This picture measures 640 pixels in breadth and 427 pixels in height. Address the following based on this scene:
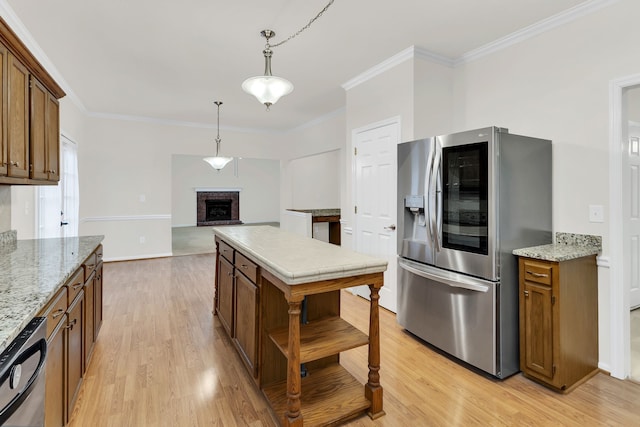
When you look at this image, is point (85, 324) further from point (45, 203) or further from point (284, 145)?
point (284, 145)

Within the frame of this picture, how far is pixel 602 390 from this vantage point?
214 centimetres

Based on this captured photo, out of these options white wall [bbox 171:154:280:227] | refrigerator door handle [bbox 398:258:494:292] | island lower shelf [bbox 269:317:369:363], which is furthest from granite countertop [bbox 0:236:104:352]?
white wall [bbox 171:154:280:227]

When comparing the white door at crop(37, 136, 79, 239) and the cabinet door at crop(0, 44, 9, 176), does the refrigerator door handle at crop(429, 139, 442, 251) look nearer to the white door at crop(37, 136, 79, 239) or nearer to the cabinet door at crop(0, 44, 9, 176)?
the cabinet door at crop(0, 44, 9, 176)

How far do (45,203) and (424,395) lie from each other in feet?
14.4

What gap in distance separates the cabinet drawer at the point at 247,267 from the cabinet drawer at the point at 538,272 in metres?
1.80

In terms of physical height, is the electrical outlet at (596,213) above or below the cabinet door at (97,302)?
above

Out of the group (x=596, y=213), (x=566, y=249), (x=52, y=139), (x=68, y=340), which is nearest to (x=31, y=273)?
(x=68, y=340)

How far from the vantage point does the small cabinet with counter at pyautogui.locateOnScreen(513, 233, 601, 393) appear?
6.87ft

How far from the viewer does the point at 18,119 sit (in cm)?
204

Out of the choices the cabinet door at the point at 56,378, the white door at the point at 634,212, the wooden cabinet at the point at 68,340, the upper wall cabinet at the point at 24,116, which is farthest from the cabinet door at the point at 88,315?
the white door at the point at 634,212

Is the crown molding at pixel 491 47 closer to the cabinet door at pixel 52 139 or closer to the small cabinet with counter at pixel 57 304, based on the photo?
the cabinet door at pixel 52 139

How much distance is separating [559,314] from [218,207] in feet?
38.9

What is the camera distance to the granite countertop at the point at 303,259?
163 centimetres

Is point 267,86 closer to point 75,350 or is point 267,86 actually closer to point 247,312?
point 247,312
